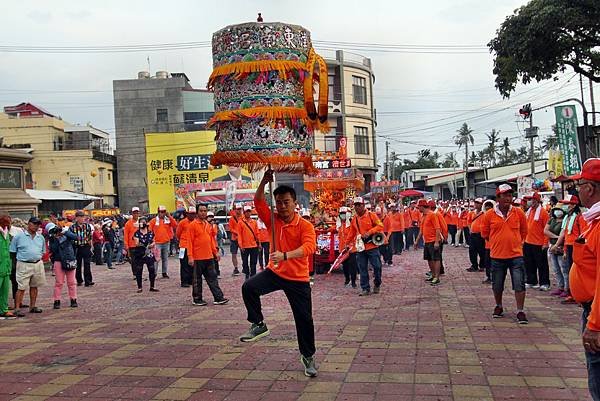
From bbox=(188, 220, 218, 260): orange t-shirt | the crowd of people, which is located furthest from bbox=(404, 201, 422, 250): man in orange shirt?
bbox=(188, 220, 218, 260): orange t-shirt

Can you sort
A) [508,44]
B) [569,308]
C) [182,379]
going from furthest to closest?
1. [508,44]
2. [569,308]
3. [182,379]

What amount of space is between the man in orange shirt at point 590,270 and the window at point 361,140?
117 feet

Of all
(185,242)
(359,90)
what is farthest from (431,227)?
(359,90)

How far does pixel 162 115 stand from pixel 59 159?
7.97 m

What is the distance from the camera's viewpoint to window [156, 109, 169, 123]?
4188 cm

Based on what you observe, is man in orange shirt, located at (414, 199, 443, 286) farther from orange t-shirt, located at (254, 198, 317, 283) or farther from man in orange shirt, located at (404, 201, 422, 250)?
man in orange shirt, located at (404, 201, 422, 250)

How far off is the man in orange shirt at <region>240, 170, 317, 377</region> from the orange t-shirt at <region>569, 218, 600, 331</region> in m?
2.61

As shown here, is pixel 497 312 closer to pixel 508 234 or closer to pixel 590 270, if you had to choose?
pixel 508 234

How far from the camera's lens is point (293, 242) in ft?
19.0

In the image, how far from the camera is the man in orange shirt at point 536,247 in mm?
10508

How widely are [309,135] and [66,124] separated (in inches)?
1659

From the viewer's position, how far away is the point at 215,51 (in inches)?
249

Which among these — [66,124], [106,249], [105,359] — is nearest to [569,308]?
[105,359]

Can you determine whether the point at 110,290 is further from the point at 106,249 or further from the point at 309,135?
the point at 309,135
